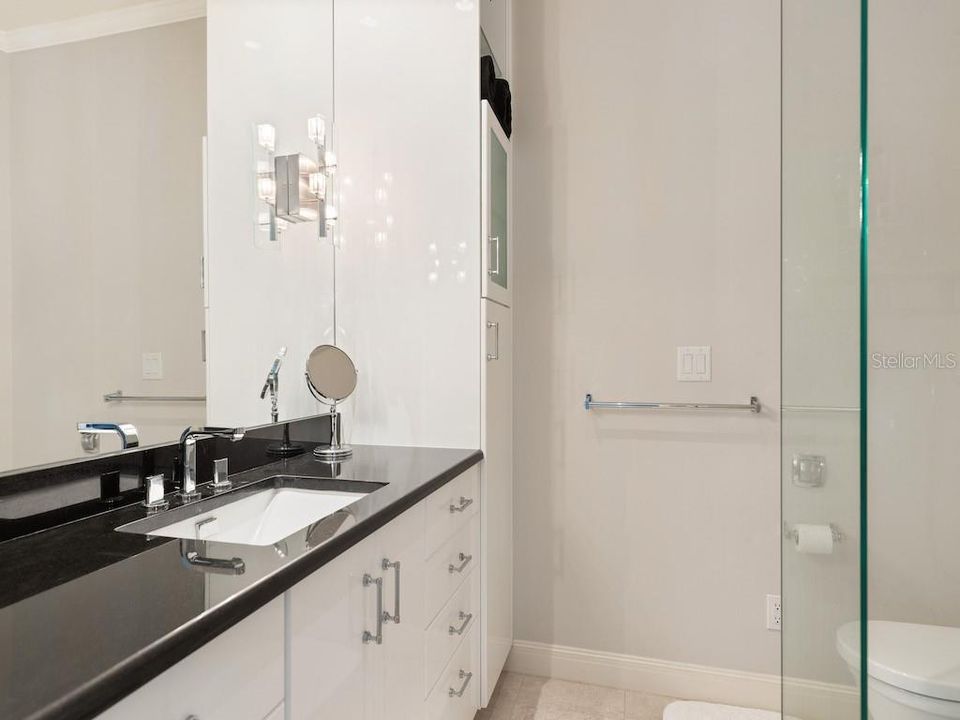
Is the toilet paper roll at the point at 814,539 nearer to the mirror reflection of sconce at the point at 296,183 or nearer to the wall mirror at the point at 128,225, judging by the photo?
the wall mirror at the point at 128,225

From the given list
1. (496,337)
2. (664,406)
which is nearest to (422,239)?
(496,337)

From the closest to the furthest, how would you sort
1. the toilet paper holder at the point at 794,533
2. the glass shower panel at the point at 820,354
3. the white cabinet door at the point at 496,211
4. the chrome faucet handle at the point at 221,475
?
the glass shower panel at the point at 820,354
the toilet paper holder at the point at 794,533
the chrome faucet handle at the point at 221,475
the white cabinet door at the point at 496,211

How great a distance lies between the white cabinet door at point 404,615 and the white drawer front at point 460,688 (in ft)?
0.46

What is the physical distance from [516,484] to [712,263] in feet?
3.62

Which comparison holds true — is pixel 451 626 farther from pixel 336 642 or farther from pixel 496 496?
pixel 336 642

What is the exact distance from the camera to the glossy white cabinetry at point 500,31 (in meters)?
2.13

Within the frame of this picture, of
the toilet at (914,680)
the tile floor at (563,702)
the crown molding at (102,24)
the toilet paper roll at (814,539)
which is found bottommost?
the tile floor at (563,702)

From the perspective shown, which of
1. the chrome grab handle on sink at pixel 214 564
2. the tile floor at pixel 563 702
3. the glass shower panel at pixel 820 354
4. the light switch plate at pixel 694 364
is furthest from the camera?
the light switch plate at pixel 694 364

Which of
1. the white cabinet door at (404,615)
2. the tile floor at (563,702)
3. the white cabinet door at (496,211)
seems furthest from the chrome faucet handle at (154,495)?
the tile floor at (563,702)

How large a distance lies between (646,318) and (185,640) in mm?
1855

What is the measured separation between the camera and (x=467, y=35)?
1.80 m

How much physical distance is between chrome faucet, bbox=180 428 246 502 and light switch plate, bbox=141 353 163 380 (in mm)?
139

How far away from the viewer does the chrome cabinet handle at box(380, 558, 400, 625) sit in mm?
1144

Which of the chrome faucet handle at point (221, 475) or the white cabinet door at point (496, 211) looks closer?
the chrome faucet handle at point (221, 475)
